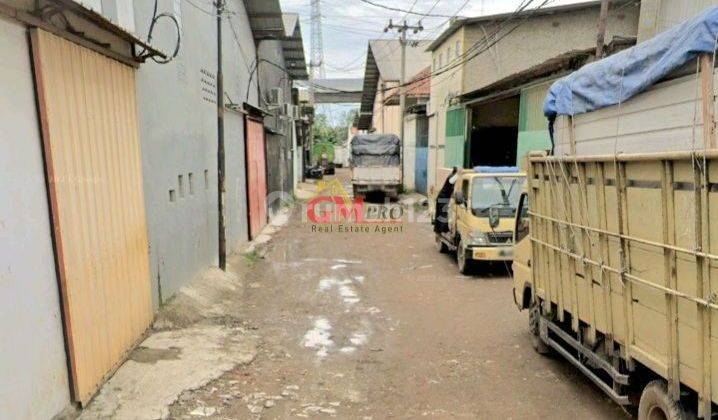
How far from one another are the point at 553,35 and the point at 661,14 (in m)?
7.44

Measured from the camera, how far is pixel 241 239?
12.8 metres

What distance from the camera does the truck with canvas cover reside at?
9.81ft

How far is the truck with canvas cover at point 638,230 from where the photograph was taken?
2.99 m

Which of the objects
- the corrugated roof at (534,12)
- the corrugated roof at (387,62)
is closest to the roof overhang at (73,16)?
the corrugated roof at (534,12)

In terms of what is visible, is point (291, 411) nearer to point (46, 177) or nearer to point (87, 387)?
point (87, 387)

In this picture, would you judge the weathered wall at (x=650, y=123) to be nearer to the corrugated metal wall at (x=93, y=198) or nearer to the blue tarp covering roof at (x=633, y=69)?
the blue tarp covering roof at (x=633, y=69)

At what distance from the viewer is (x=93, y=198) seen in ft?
15.1

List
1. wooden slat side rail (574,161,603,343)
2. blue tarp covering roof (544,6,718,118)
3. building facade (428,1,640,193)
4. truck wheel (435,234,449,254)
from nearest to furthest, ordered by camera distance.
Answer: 1. blue tarp covering roof (544,6,718,118)
2. wooden slat side rail (574,161,603,343)
3. truck wheel (435,234,449,254)
4. building facade (428,1,640,193)

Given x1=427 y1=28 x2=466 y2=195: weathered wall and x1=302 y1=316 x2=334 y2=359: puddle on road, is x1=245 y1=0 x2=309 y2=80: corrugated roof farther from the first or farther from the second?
x1=302 y1=316 x2=334 y2=359: puddle on road

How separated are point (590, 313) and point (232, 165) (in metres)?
9.27

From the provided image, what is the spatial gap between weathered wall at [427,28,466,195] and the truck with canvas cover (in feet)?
47.9

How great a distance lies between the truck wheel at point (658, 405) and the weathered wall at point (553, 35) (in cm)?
1624

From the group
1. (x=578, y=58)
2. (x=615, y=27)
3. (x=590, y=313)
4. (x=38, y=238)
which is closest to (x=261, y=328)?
(x=38, y=238)

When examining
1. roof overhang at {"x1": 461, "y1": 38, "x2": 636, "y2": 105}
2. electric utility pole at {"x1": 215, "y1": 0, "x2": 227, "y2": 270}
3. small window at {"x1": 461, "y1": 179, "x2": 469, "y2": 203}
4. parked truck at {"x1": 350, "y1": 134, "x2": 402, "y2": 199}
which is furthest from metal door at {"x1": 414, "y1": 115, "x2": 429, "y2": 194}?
electric utility pole at {"x1": 215, "y1": 0, "x2": 227, "y2": 270}
